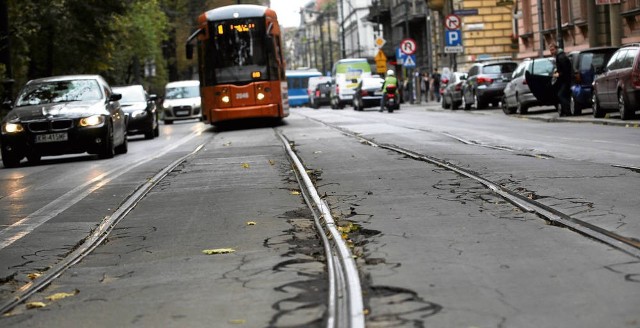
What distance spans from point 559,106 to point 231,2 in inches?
2079

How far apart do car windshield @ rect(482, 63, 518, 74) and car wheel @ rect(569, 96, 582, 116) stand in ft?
36.3

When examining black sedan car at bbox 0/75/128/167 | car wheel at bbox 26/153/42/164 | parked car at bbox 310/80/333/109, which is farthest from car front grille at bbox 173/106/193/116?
black sedan car at bbox 0/75/128/167

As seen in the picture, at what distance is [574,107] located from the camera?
3086 cm

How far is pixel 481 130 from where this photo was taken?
2670cm

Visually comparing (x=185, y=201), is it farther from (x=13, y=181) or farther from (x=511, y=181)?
(x=13, y=181)

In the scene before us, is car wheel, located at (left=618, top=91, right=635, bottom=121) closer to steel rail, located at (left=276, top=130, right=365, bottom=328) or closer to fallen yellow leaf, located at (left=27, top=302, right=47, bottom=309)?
steel rail, located at (left=276, top=130, right=365, bottom=328)

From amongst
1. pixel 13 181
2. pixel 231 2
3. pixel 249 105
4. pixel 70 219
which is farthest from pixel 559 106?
pixel 231 2

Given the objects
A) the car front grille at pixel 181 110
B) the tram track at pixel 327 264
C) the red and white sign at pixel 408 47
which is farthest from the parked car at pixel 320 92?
the tram track at pixel 327 264

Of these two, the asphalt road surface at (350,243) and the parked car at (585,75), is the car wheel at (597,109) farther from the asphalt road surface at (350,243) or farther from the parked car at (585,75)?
the asphalt road surface at (350,243)

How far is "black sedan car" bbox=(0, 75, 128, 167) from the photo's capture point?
872 inches

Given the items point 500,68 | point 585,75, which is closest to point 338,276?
point 585,75

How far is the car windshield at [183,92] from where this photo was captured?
5422 cm

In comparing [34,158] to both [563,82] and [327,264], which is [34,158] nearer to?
[563,82]

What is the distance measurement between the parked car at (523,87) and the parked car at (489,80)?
14.4 feet
